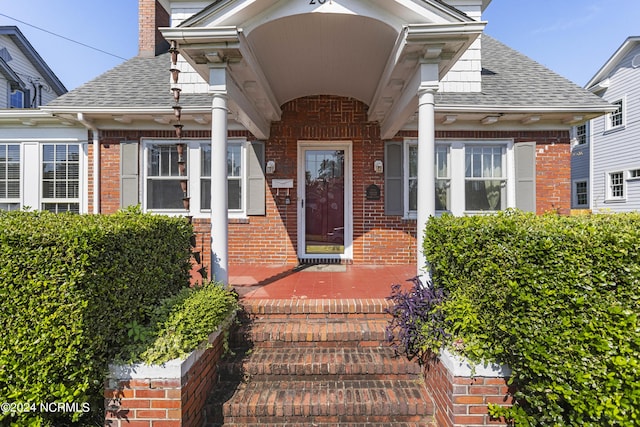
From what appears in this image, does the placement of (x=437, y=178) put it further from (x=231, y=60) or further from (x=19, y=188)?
(x=19, y=188)

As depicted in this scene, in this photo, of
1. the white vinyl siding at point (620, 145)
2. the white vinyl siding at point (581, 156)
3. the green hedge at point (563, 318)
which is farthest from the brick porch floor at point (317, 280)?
the white vinyl siding at point (581, 156)

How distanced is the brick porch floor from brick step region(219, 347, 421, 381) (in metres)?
0.83

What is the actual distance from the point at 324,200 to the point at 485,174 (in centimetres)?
304

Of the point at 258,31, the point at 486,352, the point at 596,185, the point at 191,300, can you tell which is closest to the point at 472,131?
the point at 258,31

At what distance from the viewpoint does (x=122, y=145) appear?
5574 mm

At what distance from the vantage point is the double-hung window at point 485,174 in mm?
5641

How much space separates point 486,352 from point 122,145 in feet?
20.7

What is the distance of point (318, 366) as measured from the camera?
2.62 meters

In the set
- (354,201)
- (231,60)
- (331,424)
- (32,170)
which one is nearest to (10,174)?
(32,170)

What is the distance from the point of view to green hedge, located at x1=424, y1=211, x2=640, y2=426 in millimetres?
1710

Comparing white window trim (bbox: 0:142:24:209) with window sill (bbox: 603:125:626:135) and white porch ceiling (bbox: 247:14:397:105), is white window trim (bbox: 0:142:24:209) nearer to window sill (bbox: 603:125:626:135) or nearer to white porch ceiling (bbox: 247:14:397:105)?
white porch ceiling (bbox: 247:14:397:105)

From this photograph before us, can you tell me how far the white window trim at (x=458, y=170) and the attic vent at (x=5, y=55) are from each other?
14.6m

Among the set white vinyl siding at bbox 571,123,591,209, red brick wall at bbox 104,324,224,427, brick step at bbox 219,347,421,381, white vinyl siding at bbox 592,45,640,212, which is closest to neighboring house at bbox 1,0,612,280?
brick step at bbox 219,347,421,381

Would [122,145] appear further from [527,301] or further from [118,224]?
[527,301]
